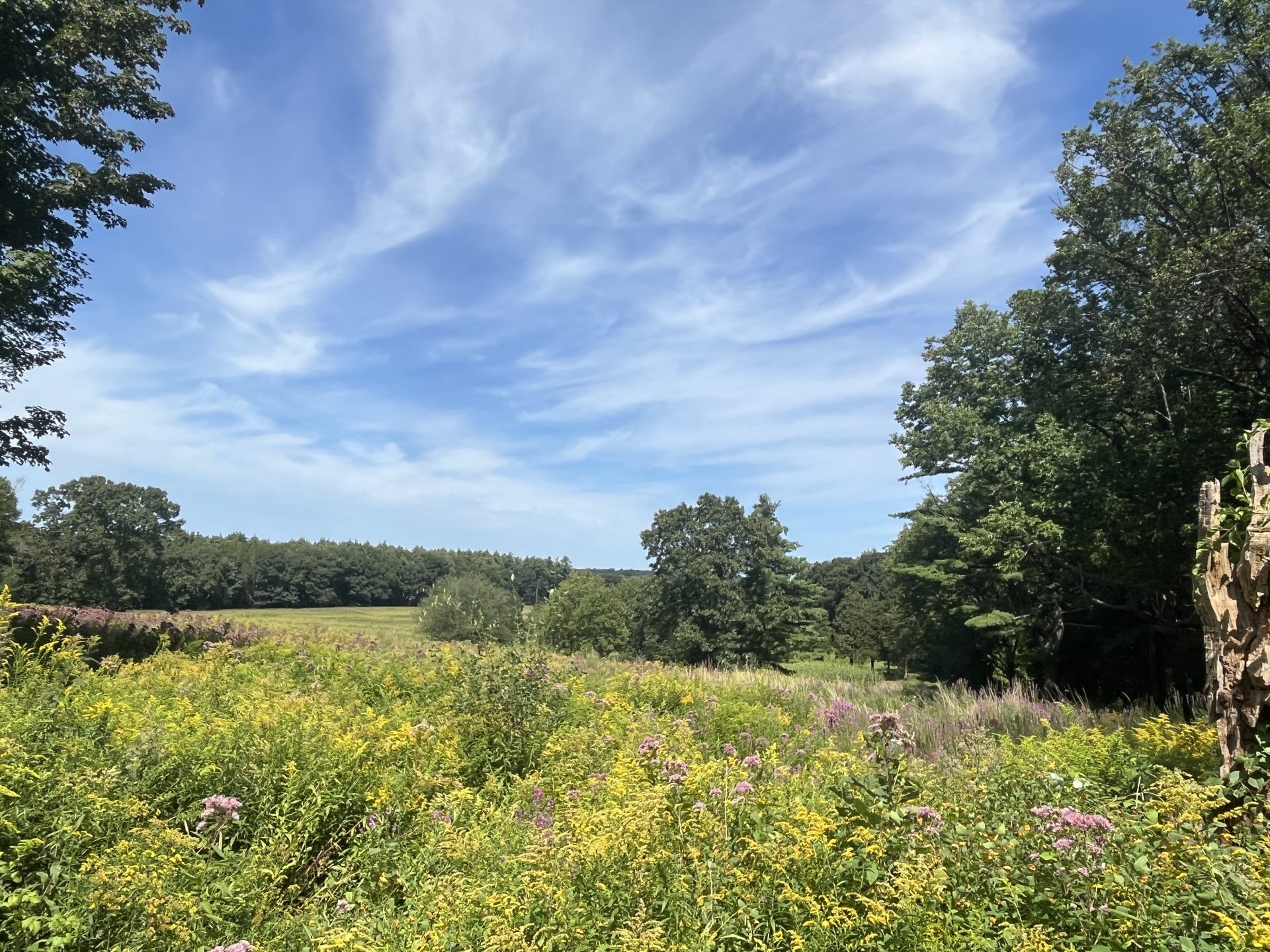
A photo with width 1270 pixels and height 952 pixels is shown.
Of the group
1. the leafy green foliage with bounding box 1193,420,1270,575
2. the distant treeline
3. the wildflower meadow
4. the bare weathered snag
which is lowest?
the wildflower meadow

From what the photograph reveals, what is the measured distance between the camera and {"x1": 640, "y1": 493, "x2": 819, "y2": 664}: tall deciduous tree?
37969mm

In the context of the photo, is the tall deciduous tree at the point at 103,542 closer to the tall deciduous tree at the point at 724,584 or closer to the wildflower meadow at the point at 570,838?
the tall deciduous tree at the point at 724,584

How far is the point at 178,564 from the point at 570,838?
85527 millimetres

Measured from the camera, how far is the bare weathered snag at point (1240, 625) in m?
3.92

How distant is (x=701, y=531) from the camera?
4119cm

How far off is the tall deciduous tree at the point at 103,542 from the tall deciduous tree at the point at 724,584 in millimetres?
Answer: 43292

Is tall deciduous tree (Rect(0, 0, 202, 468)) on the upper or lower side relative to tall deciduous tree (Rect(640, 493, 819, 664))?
upper

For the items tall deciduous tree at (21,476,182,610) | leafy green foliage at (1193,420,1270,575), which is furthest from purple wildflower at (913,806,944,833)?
tall deciduous tree at (21,476,182,610)

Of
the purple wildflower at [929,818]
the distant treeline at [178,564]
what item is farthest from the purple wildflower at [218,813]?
the distant treeline at [178,564]

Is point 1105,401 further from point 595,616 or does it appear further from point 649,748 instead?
point 595,616

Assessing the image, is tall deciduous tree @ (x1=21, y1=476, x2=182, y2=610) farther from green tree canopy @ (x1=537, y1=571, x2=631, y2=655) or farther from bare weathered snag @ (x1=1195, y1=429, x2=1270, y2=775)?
Answer: bare weathered snag @ (x1=1195, y1=429, x2=1270, y2=775)

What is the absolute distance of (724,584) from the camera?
38656 millimetres

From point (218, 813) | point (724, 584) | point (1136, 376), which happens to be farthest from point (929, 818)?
point (724, 584)

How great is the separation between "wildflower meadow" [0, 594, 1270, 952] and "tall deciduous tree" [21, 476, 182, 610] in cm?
5681
